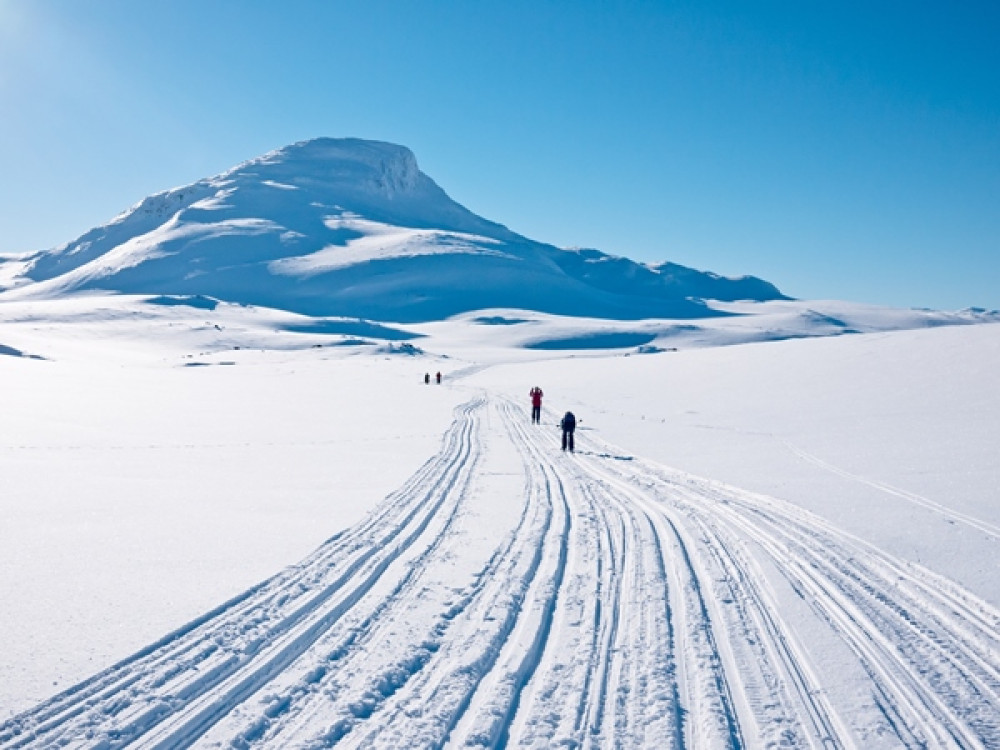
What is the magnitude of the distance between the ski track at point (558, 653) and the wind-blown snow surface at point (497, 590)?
0.03 metres

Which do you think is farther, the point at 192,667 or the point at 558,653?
the point at 558,653

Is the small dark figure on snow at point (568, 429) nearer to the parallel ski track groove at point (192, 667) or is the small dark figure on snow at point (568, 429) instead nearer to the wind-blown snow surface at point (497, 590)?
the wind-blown snow surface at point (497, 590)

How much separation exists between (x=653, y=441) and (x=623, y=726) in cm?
1659

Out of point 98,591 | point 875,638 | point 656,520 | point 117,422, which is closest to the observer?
point 875,638

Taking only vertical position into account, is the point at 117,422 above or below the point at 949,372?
below

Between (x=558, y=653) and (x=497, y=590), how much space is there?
1.62m

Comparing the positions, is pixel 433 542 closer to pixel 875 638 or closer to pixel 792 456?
pixel 875 638

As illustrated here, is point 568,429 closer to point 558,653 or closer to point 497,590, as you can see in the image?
point 497,590

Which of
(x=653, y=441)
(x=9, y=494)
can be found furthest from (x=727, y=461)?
(x=9, y=494)

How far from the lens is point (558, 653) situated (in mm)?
6086

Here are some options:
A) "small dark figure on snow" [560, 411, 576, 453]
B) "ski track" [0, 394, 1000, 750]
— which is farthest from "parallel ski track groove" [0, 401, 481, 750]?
"small dark figure on snow" [560, 411, 576, 453]

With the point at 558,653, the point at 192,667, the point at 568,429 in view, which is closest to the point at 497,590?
the point at 558,653

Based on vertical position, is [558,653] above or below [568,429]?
below

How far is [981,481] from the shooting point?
13.5m
